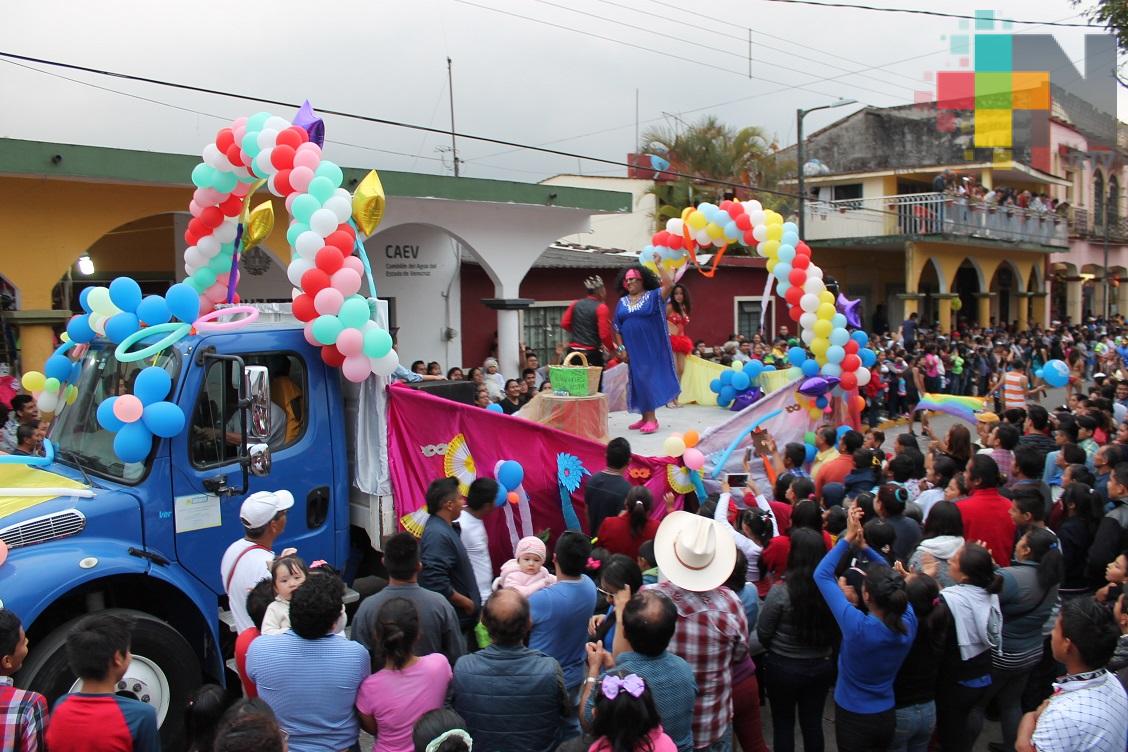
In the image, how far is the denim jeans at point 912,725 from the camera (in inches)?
174

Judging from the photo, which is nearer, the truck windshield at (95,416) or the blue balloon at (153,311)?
the truck windshield at (95,416)

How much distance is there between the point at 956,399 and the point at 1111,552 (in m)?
6.21

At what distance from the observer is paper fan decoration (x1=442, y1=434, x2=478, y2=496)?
22.3ft

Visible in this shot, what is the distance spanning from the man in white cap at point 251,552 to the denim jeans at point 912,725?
320 cm

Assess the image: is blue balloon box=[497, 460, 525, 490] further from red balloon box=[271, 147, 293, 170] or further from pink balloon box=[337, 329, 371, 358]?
red balloon box=[271, 147, 293, 170]

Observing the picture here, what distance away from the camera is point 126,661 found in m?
3.36

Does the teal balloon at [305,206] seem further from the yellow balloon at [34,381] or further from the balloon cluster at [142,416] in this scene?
the yellow balloon at [34,381]

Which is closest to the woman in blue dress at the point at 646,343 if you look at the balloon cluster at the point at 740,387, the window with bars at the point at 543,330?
the balloon cluster at the point at 740,387

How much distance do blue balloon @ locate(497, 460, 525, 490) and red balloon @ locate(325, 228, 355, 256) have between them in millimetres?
1923

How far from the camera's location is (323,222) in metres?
6.17

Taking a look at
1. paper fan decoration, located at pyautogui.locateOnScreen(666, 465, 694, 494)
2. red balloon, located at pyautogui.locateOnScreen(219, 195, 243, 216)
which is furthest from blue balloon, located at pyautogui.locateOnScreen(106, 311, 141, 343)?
paper fan decoration, located at pyautogui.locateOnScreen(666, 465, 694, 494)

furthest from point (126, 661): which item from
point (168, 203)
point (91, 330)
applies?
point (168, 203)

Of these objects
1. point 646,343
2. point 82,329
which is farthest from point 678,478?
point 82,329

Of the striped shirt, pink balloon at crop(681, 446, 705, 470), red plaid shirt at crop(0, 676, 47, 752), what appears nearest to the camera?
red plaid shirt at crop(0, 676, 47, 752)
